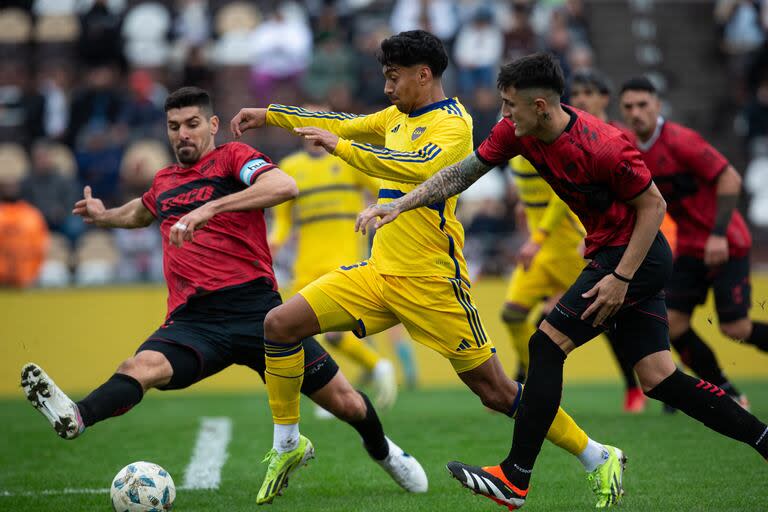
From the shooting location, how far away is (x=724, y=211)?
8.85 metres

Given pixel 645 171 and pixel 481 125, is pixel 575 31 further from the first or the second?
pixel 645 171

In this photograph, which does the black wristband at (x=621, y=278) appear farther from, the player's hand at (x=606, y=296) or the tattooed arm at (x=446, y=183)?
the tattooed arm at (x=446, y=183)

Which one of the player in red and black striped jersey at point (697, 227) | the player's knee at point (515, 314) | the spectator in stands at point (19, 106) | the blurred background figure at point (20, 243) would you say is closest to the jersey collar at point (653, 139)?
the player in red and black striped jersey at point (697, 227)

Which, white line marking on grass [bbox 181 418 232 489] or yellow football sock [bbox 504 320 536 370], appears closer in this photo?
white line marking on grass [bbox 181 418 232 489]

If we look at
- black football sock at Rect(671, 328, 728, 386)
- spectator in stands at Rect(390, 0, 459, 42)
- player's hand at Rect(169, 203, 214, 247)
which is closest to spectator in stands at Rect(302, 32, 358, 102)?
spectator in stands at Rect(390, 0, 459, 42)

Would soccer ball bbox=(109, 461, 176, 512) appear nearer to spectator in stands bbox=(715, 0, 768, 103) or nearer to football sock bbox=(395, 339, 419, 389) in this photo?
football sock bbox=(395, 339, 419, 389)

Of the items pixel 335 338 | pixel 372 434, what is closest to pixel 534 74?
pixel 372 434

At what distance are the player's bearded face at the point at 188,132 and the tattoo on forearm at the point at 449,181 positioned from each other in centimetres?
165

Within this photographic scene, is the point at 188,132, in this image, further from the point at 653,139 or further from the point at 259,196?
the point at 653,139

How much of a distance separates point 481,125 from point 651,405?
267 inches

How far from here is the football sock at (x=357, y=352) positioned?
1080 cm

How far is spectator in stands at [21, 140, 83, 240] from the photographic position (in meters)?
16.3

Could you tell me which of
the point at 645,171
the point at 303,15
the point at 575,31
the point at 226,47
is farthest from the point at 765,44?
the point at 645,171

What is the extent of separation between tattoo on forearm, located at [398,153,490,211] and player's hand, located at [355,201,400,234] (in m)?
0.18
